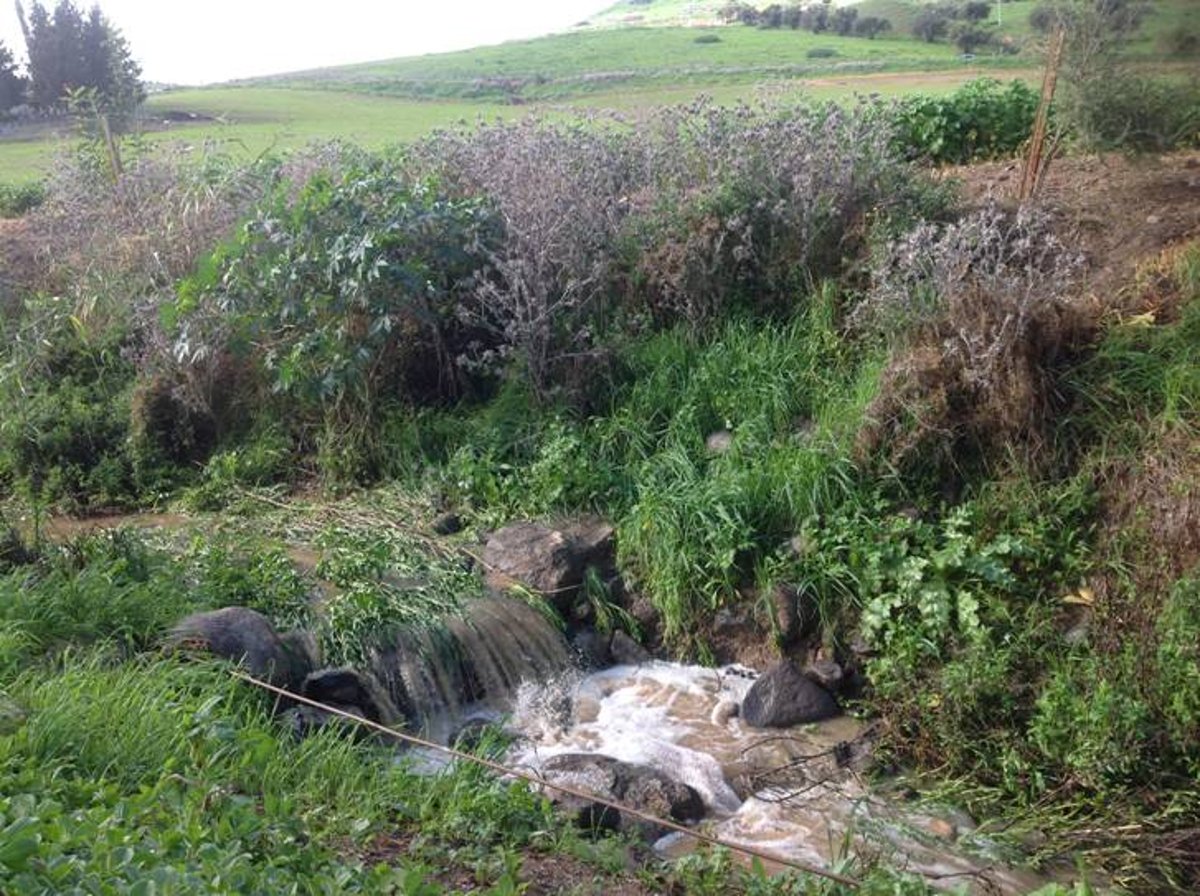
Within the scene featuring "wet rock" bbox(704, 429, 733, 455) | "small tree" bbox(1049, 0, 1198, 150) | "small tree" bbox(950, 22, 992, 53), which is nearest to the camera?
"wet rock" bbox(704, 429, 733, 455)

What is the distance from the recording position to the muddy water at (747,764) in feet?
19.5

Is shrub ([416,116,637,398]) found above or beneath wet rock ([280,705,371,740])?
above

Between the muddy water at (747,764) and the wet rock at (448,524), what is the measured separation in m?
1.51

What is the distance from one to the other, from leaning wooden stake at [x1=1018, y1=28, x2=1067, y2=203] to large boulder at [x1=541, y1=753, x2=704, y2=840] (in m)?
5.45

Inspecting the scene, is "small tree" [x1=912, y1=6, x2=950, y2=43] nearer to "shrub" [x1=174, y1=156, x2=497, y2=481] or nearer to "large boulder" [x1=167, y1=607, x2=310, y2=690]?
"shrub" [x1=174, y1=156, x2=497, y2=481]

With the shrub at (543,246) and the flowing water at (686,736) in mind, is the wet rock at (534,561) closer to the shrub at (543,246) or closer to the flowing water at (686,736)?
the flowing water at (686,736)

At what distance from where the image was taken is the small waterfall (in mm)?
7207

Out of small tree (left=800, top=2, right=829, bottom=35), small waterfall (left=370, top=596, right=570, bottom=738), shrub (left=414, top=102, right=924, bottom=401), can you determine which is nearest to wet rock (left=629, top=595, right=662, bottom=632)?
small waterfall (left=370, top=596, right=570, bottom=738)

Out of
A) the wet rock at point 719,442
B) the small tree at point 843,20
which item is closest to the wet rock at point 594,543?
the wet rock at point 719,442

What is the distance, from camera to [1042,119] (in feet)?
32.1

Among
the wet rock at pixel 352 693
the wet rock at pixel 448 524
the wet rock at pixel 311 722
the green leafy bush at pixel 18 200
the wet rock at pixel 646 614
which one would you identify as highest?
the green leafy bush at pixel 18 200

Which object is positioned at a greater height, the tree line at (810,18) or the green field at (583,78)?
the tree line at (810,18)

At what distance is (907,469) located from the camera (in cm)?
807

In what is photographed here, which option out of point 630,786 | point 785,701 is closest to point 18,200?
point 785,701
